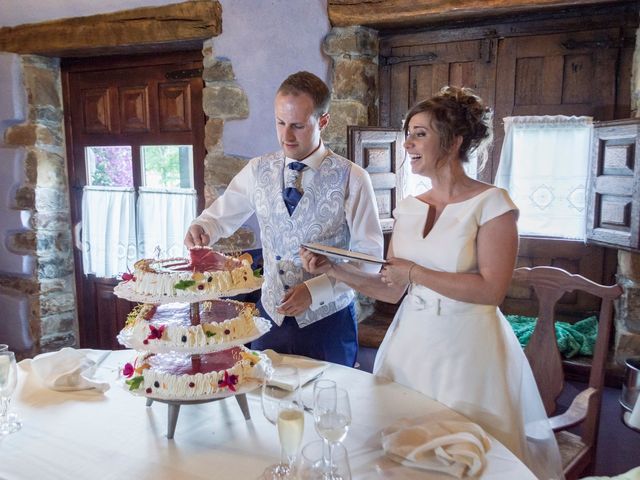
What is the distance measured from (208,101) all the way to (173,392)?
208 cm

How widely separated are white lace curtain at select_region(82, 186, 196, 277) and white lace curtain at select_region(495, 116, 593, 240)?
1.89 metres

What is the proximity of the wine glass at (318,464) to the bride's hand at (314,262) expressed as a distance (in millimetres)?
797

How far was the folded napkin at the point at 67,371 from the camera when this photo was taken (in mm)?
1622

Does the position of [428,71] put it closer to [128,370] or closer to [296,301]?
[296,301]

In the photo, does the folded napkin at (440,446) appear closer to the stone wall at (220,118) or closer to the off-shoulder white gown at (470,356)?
the off-shoulder white gown at (470,356)

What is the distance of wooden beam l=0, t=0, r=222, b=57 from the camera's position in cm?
299

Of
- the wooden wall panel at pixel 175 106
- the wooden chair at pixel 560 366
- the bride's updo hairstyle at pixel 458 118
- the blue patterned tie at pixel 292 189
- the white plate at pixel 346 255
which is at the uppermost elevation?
the wooden wall panel at pixel 175 106

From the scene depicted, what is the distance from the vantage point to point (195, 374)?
1.38m

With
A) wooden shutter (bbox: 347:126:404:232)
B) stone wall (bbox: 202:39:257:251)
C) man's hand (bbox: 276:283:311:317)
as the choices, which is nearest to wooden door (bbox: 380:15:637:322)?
wooden shutter (bbox: 347:126:404:232)

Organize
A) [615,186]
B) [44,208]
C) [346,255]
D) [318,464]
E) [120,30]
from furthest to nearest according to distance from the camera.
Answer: [44,208]
[120,30]
[615,186]
[346,255]
[318,464]

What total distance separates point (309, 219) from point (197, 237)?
412 millimetres

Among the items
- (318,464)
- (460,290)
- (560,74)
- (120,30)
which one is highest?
(120,30)

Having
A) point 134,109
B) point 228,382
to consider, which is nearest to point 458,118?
point 228,382

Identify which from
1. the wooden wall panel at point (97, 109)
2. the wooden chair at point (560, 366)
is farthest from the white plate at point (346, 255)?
the wooden wall panel at point (97, 109)
